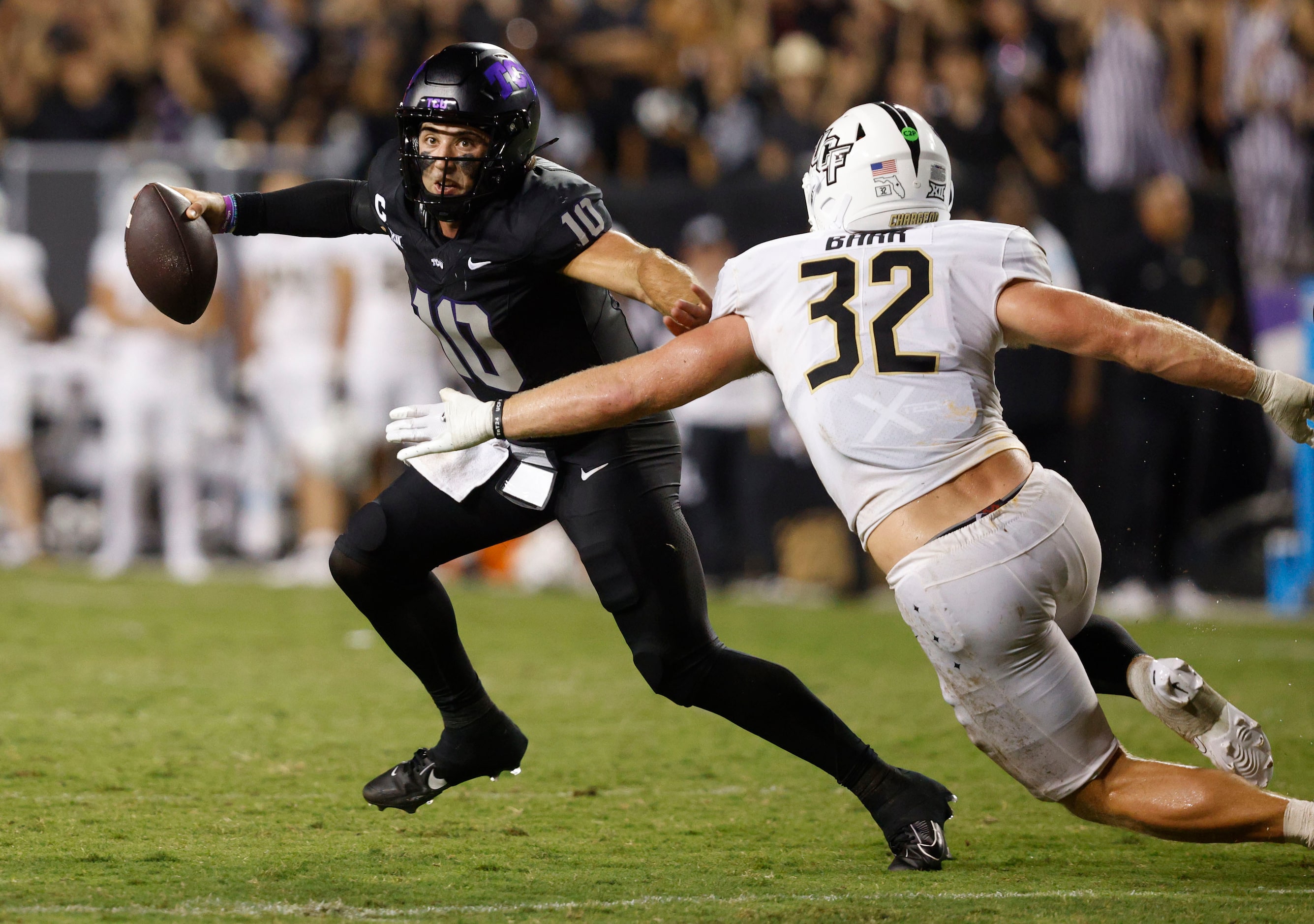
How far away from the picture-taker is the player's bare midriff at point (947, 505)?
3338 millimetres

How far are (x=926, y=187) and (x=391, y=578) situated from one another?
1619 millimetres

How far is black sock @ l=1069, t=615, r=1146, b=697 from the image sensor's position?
364 cm

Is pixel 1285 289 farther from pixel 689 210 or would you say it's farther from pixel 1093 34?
pixel 689 210

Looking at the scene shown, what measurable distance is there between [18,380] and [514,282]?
684 centimetres

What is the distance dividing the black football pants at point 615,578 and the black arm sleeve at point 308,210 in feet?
2.38

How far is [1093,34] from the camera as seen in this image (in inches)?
378

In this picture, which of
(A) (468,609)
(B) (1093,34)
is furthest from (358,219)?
(B) (1093,34)

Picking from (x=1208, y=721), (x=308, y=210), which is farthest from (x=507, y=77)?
(x=1208, y=721)

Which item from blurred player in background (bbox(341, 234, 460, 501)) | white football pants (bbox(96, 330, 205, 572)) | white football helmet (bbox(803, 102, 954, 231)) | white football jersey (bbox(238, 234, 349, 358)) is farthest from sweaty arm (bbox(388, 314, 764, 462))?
white football pants (bbox(96, 330, 205, 572))

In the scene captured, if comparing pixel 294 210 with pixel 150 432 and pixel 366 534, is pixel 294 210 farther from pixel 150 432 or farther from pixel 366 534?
pixel 150 432

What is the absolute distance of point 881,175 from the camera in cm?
351

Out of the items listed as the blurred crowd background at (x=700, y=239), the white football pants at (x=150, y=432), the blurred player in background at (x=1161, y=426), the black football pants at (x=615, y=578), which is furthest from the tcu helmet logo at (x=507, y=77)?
the white football pants at (x=150, y=432)

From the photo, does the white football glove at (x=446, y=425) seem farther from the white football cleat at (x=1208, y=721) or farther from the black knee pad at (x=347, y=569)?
the white football cleat at (x=1208, y=721)

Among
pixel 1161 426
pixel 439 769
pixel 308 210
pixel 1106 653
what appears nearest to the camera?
pixel 1106 653
